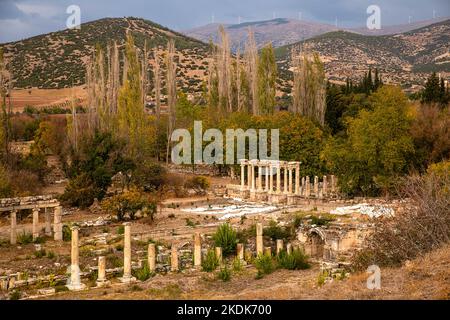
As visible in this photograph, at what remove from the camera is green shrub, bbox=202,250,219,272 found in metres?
25.6

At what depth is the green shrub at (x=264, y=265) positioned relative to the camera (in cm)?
2500

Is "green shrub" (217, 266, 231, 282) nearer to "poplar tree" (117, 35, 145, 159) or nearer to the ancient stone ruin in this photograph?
the ancient stone ruin

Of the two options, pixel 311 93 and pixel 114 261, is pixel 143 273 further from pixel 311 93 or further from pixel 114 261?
pixel 311 93

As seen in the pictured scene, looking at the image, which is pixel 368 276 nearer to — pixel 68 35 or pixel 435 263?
pixel 435 263

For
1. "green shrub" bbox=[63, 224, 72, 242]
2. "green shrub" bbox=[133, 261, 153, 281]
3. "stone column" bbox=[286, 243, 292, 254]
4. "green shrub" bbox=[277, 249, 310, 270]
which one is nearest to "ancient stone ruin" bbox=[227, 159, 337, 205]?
"stone column" bbox=[286, 243, 292, 254]

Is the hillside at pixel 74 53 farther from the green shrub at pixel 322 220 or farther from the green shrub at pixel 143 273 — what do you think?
the green shrub at pixel 143 273

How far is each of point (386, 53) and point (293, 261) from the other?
112536mm

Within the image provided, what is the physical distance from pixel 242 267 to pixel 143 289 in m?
5.65

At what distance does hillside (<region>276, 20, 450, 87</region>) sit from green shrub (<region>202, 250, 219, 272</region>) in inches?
3295

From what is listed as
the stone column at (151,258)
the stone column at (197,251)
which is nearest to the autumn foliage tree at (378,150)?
the stone column at (197,251)

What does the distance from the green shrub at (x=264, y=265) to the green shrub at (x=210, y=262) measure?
1.52 m

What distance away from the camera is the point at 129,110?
4766 cm
